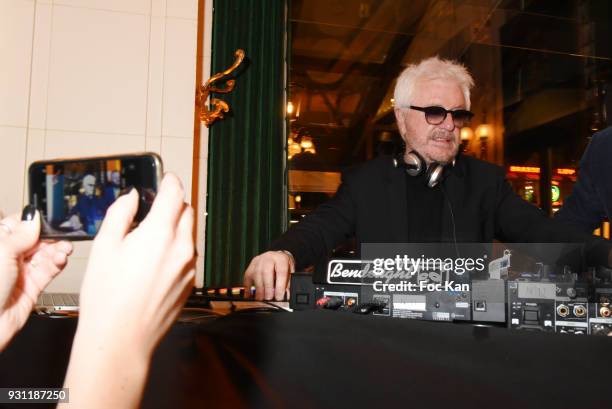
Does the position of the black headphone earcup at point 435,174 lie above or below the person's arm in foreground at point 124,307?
above

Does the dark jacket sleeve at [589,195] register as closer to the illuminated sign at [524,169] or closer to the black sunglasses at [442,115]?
the black sunglasses at [442,115]

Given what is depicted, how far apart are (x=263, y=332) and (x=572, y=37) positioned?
3.91 metres

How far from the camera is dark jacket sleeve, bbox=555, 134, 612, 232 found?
58.8 inches

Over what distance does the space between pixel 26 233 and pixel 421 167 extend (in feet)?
4.77

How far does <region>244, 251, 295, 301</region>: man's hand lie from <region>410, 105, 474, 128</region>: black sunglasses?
0.85 meters

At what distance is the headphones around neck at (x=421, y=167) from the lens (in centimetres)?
166

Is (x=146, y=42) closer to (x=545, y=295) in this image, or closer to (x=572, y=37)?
(x=545, y=295)

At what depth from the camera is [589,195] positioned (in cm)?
152

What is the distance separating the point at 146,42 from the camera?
2.28 meters

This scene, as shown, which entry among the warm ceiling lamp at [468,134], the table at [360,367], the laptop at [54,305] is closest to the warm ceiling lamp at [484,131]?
the warm ceiling lamp at [468,134]

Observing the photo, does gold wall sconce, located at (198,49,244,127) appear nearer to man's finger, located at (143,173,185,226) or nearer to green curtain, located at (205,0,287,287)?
green curtain, located at (205,0,287,287)

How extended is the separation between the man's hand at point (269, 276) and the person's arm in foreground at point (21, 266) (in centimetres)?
75

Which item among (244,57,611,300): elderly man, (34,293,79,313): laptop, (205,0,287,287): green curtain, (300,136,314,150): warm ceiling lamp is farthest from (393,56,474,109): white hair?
(34,293,79,313): laptop

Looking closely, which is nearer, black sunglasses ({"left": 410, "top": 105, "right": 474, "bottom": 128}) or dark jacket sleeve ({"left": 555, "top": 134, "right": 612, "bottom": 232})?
dark jacket sleeve ({"left": 555, "top": 134, "right": 612, "bottom": 232})
